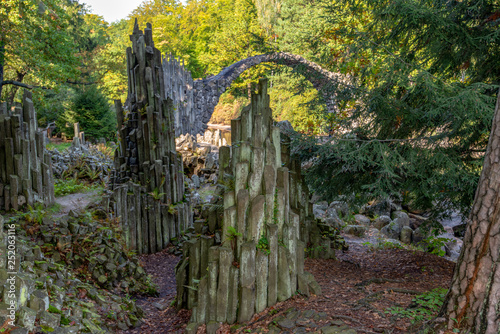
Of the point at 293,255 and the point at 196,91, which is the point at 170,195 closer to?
Result: the point at 293,255

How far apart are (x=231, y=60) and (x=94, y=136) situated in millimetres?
14506

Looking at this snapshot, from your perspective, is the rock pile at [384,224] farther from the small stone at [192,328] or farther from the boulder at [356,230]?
the small stone at [192,328]

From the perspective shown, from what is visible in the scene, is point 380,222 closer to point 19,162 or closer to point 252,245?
point 252,245

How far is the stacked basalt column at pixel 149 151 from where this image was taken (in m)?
8.38

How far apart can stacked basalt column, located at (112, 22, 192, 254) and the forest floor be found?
949mm

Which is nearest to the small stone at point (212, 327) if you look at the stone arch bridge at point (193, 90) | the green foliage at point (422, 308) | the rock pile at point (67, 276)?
the rock pile at point (67, 276)

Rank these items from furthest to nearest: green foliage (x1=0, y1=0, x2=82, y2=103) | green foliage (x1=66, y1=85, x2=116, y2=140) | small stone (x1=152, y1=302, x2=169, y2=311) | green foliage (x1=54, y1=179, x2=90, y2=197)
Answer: green foliage (x1=66, y1=85, x2=116, y2=140) → green foliage (x1=0, y1=0, x2=82, y2=103) → green foliage (x1=54, y1=179, x2=90, y2=197) → small stone (x1=152, y1=302, x2=169, y2=311)

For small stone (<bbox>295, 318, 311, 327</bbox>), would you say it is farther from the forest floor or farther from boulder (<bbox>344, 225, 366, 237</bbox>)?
boulder (<bbox>344, 225, 366, 237</bbox>)

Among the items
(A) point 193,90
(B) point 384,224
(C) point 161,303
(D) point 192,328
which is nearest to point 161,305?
(C) point 161,303

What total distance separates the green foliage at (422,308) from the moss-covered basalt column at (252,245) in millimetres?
Result: 933

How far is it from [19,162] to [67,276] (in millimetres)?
2586

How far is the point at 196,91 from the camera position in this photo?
76.7ft

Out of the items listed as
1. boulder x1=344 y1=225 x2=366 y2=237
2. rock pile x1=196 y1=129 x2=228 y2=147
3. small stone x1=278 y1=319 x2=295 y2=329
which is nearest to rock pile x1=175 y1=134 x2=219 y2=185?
rock pile x1=196 y1=129 x2=228 y2=147

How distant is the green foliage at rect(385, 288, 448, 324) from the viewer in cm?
345
